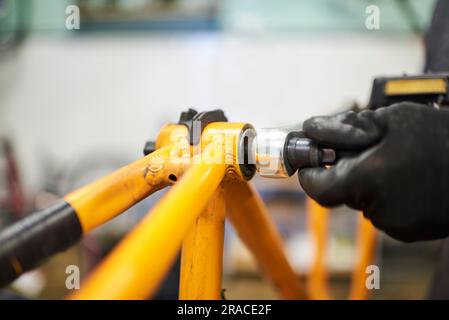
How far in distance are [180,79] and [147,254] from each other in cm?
244

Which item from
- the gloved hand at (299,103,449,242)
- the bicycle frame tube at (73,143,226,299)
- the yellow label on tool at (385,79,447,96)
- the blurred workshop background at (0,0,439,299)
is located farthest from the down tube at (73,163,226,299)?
the blurred workshop background at (0,0,439,299)

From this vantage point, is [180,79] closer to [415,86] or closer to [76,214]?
[415,86]

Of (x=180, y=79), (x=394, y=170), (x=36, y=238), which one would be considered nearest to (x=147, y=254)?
(x=36, y=238)

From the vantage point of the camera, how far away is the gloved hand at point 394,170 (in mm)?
432

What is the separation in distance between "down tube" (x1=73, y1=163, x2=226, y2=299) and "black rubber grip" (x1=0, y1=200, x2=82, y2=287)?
0.07 metres

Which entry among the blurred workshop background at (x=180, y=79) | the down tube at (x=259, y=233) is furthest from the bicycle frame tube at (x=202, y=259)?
the blurred workshop background at (x=180, y=79)

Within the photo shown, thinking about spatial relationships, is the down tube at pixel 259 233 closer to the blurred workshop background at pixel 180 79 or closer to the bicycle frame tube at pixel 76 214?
the bicycle frame tube at pixel 76 214

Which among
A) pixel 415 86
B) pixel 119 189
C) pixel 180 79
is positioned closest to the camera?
pixel 119 189

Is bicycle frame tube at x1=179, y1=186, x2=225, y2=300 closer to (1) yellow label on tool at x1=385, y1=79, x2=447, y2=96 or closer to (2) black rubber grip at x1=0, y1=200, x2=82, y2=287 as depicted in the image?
(2) black rubber grip at x1=0, y1=200, x2=82, y2=287

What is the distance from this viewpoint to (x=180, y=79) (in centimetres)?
273

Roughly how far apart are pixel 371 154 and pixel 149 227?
228 mm

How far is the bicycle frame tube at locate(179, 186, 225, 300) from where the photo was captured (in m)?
0.52

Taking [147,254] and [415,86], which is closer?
[147,254]

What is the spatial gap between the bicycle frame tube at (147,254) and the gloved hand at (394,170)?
0.49 ft
